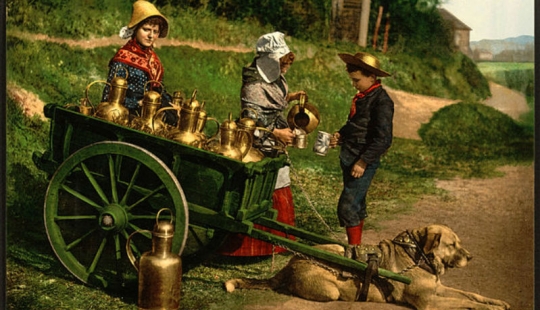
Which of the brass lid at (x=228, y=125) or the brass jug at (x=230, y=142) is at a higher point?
the brass lid at (x=228, y=125)

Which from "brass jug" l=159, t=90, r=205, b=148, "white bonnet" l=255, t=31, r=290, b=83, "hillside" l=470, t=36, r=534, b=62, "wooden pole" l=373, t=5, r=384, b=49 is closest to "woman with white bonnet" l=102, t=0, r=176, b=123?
"brass jug" l=159, t=90, r=205, b=148

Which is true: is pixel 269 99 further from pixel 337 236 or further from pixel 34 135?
pixel 34 135

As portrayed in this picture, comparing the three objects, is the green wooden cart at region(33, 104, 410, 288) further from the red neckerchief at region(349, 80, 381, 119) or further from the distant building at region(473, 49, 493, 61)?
the distant building at region(473, 49, 493, 61)

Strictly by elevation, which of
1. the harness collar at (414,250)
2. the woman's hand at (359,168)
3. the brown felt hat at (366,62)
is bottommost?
the harness collar at (414,250)

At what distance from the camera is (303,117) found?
6.72m

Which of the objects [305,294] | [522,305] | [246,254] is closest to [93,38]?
[246,254]

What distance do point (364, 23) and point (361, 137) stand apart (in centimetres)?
92

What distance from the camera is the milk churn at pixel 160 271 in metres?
6.07

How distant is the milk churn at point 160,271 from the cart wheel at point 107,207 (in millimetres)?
104

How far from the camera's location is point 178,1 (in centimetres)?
695

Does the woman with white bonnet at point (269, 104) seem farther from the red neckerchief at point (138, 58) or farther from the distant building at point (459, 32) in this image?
the distant building at point (459, 32)

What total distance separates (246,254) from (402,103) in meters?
1.57

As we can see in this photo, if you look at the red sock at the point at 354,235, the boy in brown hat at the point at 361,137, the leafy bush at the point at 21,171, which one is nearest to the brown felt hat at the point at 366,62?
the boy in brown hat at the point at 361,137

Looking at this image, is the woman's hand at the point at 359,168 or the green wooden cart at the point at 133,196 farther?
the woman's hand at the point at 359,168
